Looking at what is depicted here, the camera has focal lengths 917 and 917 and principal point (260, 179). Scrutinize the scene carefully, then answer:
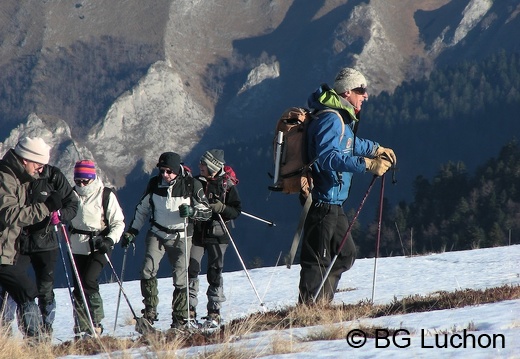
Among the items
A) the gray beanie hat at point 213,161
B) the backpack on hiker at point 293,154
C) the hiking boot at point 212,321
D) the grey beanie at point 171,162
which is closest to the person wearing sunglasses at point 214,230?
the gray beanie hat at point 213,161

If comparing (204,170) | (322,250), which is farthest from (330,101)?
(204,170)

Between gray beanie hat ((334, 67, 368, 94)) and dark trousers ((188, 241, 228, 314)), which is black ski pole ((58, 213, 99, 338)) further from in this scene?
gray beanie hat ((334, 67, 368, 94))

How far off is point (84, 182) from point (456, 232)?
9384 centimetres

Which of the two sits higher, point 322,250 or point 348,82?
point 348,82

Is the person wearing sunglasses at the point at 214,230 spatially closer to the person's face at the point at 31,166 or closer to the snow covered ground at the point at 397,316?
the snow covered ground at the point at 397,316

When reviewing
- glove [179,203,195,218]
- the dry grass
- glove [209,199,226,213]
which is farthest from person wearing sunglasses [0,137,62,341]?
glove [209,199,226,213]

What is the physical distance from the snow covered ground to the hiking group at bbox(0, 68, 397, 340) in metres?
0.80

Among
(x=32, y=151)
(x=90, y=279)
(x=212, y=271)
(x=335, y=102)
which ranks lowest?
(x=212, y=271)

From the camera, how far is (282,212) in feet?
625

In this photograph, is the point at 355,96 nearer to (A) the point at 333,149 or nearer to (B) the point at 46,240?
(A) the point at 333,149

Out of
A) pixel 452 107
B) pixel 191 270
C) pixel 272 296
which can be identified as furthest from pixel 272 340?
pixel 452 107

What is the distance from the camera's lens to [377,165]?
8320mm

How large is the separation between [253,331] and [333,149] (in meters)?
1.81

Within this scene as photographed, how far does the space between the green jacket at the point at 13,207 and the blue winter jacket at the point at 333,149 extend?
8.26 feet
